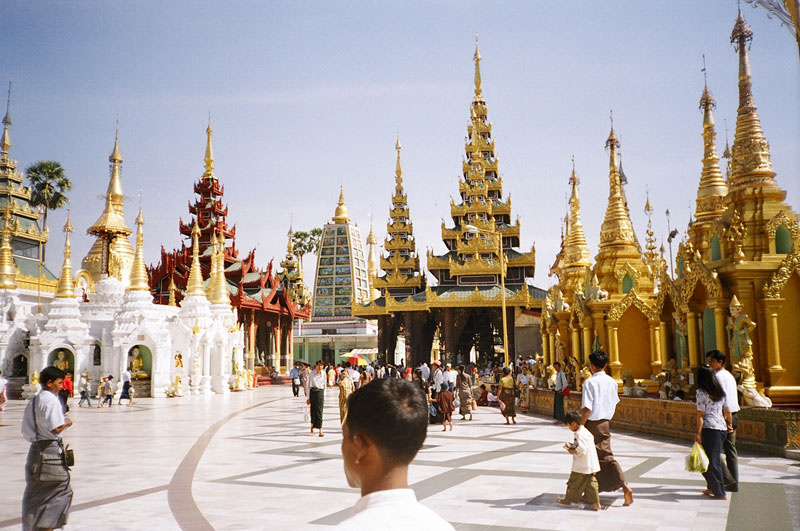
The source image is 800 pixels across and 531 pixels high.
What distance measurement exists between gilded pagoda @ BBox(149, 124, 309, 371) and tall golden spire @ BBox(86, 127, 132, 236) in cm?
323

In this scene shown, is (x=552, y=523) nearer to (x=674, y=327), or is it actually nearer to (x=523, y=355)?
(x=674, y=327)

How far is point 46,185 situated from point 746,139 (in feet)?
158

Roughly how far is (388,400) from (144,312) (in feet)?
103

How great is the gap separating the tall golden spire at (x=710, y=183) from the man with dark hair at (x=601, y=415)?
10.1 metres

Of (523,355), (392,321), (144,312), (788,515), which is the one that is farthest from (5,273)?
(788,515)

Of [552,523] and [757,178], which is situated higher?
[757,178]

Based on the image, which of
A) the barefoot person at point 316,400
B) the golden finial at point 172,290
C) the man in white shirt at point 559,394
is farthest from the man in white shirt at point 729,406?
the golden finial at point 172,290

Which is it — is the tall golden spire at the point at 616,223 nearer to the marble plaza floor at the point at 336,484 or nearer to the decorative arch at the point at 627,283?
the decorative arch at the point at 627,283

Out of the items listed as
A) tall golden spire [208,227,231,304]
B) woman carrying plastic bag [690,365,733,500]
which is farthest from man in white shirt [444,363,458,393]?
tall golden spire [208,227,231,304]

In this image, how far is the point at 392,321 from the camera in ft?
153

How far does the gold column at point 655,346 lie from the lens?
17.4 m

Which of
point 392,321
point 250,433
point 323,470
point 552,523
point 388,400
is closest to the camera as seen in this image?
point 388,400

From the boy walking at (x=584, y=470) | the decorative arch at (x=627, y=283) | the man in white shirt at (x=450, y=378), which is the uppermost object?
the decorative arch at (x=627, y=283)

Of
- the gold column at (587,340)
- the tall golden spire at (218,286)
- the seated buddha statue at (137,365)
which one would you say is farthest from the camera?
the tall golden spire at (218,286)
